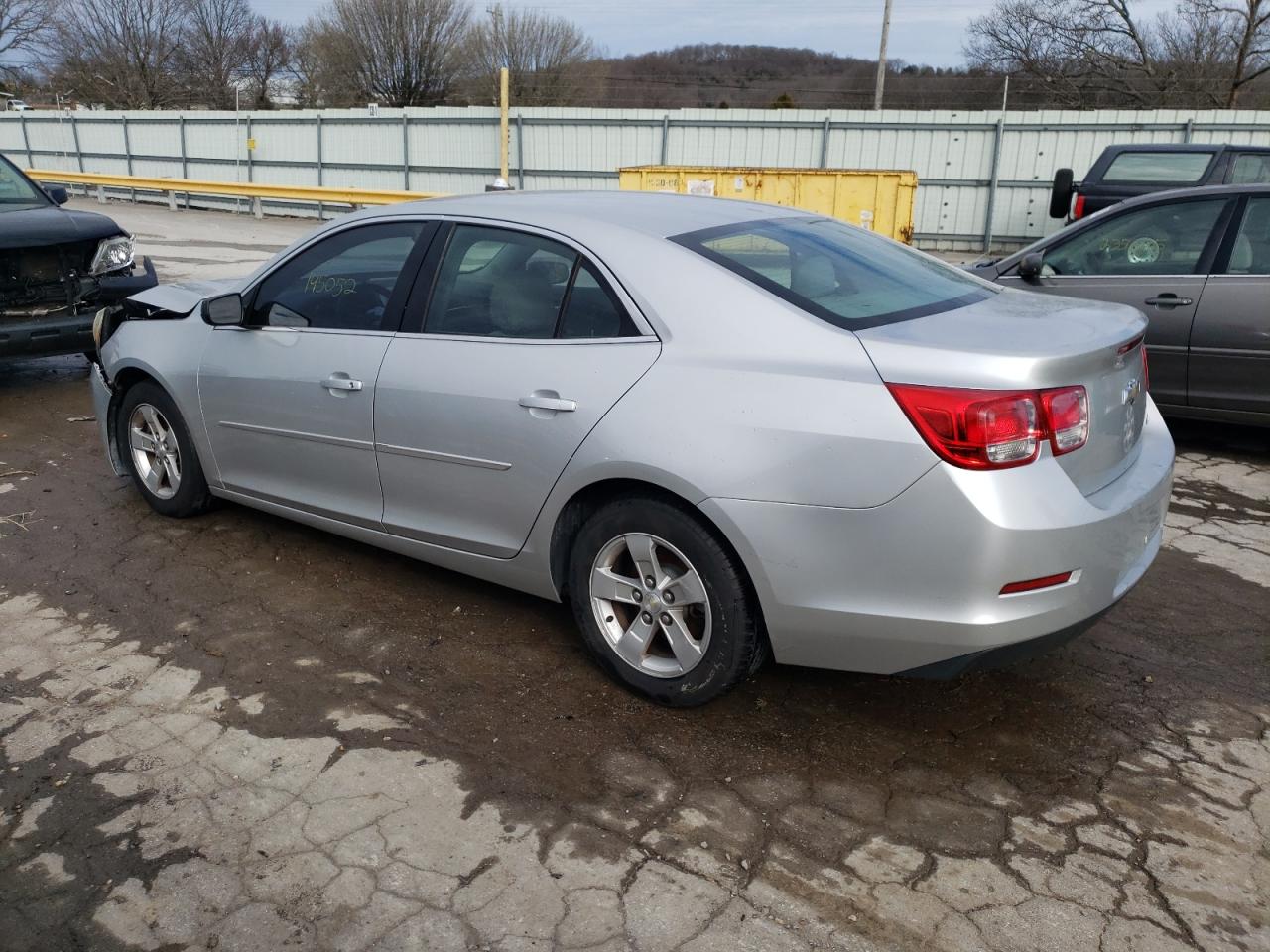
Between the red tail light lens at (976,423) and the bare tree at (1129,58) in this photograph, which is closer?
the red tail light lens at (976,423)

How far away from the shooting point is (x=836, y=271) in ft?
11.6

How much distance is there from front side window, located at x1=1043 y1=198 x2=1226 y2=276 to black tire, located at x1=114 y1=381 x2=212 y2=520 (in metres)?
5.11

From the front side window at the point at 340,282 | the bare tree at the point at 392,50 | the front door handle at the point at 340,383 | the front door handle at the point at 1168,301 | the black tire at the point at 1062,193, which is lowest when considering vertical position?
the front door handle at the point at 340,383

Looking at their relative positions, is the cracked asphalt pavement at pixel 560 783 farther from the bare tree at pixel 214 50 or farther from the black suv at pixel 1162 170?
the bare tree at pixel 214 50

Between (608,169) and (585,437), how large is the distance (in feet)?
65.0

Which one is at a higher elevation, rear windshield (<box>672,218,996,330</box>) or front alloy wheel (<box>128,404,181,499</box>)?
rear windshield (<box>672,218,996,330</box>)

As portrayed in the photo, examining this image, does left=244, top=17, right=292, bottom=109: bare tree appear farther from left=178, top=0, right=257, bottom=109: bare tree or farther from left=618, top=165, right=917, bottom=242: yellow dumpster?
left=618, top=165, right=917, bottom=242: yellow dumpster

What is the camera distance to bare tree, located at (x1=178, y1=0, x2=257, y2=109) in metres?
48.4

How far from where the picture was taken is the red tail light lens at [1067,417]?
2865 millimetres

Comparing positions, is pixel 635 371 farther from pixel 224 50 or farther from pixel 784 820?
pixel 224 50

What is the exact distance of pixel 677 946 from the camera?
2.40 meters

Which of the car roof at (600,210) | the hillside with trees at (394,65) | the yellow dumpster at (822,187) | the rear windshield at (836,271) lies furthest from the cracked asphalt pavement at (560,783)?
the hillside with trees at (394,65)

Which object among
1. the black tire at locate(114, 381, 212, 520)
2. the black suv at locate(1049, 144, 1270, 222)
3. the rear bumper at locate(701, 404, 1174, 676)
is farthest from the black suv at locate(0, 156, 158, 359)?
the black suv at locate(1049, 144, 1270, 222)

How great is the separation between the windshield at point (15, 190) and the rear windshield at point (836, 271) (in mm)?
6724
